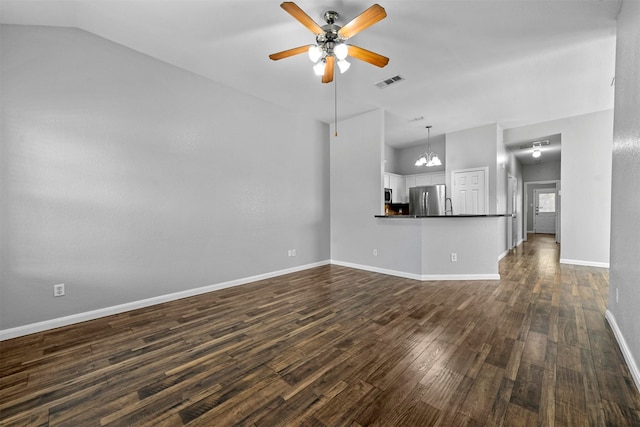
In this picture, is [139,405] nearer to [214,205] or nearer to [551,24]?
[214,205]

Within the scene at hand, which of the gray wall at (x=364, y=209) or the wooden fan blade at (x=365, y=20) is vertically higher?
the wooden fan blade at (x=365, y=20)

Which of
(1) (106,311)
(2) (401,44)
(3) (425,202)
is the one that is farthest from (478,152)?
(1) (106,311)

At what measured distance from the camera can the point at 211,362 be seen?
2.00m

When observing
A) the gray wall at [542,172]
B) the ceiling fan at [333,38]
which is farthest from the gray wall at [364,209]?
the gray wall at [542,172]

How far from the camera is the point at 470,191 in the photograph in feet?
19.8

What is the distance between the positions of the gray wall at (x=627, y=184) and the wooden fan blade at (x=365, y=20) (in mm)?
1851

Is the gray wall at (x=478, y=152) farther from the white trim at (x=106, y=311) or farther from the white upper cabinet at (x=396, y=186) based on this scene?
the white trim at (x=106, y=311)

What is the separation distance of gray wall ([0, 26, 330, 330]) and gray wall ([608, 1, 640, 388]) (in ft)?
13.5

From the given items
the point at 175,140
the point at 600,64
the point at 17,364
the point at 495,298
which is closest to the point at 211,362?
the point at 17,364

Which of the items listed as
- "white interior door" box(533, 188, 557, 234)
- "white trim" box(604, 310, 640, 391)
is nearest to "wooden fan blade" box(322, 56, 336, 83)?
"white trim" box(604, 310, 640, 391)

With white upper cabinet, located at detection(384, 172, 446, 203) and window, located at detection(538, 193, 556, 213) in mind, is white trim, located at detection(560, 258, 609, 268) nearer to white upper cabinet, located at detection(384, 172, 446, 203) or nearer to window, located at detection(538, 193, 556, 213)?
white upper cabinet, located at detection(384, 172, 446, 203)

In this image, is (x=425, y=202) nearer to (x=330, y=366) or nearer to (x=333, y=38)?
(x=333, y=38)

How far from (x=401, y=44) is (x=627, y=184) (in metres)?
2.44

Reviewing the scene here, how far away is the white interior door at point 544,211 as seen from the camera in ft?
35.7
